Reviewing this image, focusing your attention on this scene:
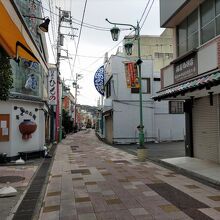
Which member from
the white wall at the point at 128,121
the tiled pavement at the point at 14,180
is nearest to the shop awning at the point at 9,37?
the tiled pavement at the point at 14,180

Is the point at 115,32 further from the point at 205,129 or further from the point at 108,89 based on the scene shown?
the point at 108,89

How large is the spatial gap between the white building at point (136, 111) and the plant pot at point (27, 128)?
49.3 feet

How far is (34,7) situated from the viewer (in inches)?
807

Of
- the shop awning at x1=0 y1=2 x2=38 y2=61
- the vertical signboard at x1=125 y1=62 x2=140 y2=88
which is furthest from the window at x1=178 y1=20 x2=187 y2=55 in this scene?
the vertical signboard at x1=125 y1=62 x2=140 y2=88

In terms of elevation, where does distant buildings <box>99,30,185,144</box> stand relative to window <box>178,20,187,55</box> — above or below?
below

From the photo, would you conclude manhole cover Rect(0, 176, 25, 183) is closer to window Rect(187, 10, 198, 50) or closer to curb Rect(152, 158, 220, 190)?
curb Rect(152, 158, 220, 190)

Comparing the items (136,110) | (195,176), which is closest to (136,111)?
(136,110)

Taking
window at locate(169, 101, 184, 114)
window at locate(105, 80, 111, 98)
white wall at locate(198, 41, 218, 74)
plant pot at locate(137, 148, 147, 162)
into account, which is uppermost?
window at locate(105, 80, 111, 98)

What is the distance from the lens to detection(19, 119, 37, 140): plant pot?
17719 mm

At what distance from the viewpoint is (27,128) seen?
699 inches

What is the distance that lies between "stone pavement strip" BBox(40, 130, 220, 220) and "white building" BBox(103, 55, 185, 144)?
18756mm

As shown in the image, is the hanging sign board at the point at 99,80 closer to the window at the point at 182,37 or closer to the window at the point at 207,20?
the window at the point at 182,37

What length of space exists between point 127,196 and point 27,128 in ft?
32.1

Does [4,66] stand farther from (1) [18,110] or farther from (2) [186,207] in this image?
(1) [18,110]
